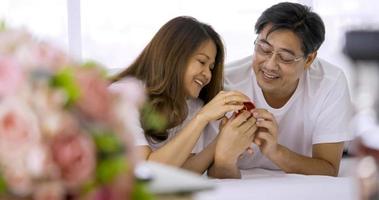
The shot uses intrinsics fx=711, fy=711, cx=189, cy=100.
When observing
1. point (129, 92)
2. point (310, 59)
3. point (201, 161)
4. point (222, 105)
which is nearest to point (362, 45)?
point (129, 92)

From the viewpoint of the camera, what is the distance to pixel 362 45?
2.77 ft

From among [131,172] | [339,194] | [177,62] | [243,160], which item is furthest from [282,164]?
[131,172]

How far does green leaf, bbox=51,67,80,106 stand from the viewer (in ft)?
2.04

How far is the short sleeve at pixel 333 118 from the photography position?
2.07m

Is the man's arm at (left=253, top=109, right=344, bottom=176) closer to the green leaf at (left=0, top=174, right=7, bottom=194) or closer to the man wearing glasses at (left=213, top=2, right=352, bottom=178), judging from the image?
the man wearing glasses at (left=213, top=2, right=352, bottom=178)

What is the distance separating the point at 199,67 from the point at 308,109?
0.40 meters

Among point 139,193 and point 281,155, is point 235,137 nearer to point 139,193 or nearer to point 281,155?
point 281,155

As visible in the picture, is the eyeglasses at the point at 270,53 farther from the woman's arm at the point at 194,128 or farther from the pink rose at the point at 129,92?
the pink rose at the point at 129,92

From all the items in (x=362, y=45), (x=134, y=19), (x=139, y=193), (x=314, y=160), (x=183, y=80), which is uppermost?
(x=362, y=45)

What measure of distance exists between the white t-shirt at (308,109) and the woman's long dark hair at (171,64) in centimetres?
20

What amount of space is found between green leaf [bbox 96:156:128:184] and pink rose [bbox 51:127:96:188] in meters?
0.01

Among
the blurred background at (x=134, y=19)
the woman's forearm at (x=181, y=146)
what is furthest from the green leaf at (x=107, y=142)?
the blurred background at (x=134, y=19)

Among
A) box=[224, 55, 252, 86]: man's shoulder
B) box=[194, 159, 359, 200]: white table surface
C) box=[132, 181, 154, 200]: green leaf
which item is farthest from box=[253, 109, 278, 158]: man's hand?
box=[132, 181, 154, 200]: green leaf

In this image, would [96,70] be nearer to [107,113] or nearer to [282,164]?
[107,113]
